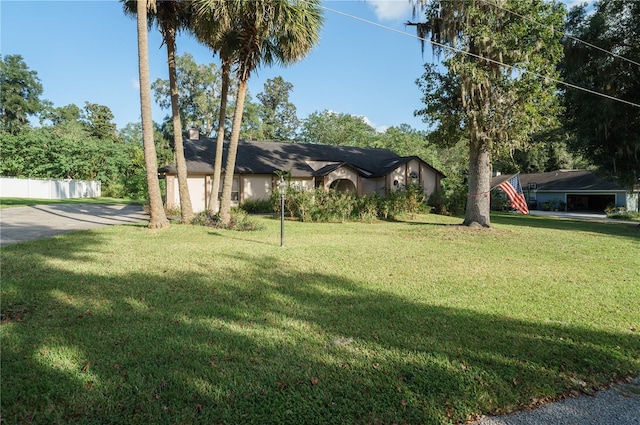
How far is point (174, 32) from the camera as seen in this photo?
13.5 metres

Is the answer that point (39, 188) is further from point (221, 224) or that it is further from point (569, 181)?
point (569, 181)

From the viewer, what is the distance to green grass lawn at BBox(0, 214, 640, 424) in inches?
104

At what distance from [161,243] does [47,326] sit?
5.49 meters

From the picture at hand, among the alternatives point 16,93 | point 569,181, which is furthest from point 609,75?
point 16,93

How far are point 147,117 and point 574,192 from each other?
40056mm

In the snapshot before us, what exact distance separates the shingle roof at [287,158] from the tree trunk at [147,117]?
912 centimetres

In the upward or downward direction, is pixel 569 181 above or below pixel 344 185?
above

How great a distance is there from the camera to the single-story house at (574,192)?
34.0 m

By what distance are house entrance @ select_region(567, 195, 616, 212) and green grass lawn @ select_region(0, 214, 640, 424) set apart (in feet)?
118

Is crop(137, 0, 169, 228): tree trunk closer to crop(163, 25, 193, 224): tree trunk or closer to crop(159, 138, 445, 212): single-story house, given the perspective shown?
crop(163, 25, 193, 224): tree trunk

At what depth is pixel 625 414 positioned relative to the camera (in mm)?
2652

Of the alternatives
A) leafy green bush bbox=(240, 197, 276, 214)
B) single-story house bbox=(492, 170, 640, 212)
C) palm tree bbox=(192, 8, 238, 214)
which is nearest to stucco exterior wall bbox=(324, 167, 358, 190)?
leafy green bush bbox=(240, 197, 276, 214)

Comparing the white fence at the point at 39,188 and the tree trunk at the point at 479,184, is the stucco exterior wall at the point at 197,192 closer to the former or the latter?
the tree trunk at the point at 479,184

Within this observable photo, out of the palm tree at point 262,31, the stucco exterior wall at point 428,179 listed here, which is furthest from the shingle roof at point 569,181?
the palm tree at point 262,31
